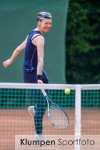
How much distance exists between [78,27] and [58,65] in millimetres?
2882

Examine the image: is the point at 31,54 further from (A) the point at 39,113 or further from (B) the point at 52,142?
(B) the point at 52,142

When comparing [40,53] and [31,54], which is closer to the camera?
[40,53]

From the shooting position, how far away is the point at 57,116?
8789 mm

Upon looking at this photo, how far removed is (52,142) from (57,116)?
1.20 feet

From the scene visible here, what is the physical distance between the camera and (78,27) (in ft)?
60.2

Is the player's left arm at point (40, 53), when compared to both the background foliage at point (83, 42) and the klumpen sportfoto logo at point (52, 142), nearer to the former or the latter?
the klumpen sportfoto logo at point (52, 142)

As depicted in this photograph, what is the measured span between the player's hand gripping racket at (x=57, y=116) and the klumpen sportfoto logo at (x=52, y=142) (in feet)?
0.71

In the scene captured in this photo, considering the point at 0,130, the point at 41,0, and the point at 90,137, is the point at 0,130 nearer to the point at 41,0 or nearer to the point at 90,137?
the point at 90,137

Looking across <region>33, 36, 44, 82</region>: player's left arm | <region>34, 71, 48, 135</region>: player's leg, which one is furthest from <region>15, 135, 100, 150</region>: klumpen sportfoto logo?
<region>33, 36, 44, 82</region>: player's left arm

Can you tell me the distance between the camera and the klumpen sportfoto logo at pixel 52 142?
8766 mm

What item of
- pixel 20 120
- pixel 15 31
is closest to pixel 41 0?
pixel 15 31

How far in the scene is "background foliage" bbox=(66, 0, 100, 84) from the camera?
59.7ft

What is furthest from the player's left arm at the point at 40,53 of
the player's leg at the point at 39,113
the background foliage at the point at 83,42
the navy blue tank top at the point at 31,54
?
the background foliage at the point at 83,42

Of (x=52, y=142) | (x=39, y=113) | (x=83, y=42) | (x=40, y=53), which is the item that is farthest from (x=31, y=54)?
(x=83, y=42)
